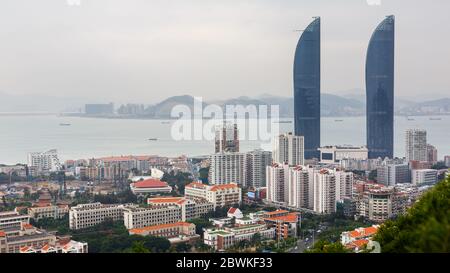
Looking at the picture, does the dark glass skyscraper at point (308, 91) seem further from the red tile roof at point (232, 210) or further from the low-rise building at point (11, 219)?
Result: the low-rise building at point (11, 219)

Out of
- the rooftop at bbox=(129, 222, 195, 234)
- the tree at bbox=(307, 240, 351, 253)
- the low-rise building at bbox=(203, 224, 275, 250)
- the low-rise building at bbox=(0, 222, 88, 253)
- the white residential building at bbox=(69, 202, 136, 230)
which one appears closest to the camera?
the tree at bbox=(307, 240, 351, 253)

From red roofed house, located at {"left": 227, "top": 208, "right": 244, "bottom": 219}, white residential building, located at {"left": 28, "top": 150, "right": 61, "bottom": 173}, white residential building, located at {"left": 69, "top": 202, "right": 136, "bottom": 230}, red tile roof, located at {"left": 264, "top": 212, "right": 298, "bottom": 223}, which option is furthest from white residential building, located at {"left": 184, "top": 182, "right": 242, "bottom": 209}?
white residential building, located at {"left": 28, "top": 150, "right": 61, "bottom": 173}

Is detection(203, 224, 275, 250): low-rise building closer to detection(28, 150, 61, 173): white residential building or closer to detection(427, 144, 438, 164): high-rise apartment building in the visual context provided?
detection(28, 150, 61, 173): white residential building

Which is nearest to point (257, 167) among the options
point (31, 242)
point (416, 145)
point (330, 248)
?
point (416, 145)

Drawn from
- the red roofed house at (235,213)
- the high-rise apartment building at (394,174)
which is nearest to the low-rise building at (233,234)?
the red roofed house at (235,213)

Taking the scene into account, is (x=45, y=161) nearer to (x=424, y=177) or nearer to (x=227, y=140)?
(x=227, y=140)

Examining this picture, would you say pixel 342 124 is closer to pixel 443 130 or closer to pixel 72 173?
pixel 443 130
